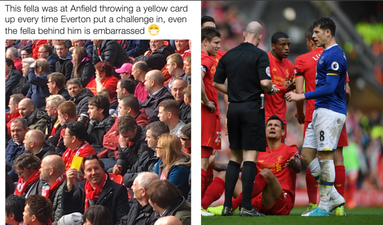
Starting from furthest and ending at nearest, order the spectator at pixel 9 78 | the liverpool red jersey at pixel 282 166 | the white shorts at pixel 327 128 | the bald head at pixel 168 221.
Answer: the liverpool red jersey at pixel 282 166 → the white shorts at pixel 327 128 → the spectator at pixel 9 78 → the bald head at pixel 168 221

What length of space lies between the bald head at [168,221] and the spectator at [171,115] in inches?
30.3

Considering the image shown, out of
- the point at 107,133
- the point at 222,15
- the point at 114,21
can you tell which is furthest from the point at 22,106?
the point at 222,15

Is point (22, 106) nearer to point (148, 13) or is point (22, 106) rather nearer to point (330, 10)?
point (148, 13)

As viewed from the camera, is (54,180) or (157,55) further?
(157,55)

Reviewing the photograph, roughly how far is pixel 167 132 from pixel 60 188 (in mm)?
1131

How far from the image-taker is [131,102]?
5695mm

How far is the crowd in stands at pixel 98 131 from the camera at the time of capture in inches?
214

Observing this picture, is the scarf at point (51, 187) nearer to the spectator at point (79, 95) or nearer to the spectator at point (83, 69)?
the spectator at point (79, 95)

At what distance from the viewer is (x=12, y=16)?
5.32m

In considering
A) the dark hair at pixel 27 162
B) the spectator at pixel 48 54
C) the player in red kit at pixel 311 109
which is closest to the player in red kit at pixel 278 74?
the player in red kit at pixel 311 109

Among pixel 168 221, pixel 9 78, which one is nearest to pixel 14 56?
pixel 9 78

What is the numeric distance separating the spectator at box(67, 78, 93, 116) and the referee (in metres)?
1.51

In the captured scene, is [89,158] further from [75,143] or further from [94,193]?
[94,193]

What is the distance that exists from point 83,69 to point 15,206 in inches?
57.6
